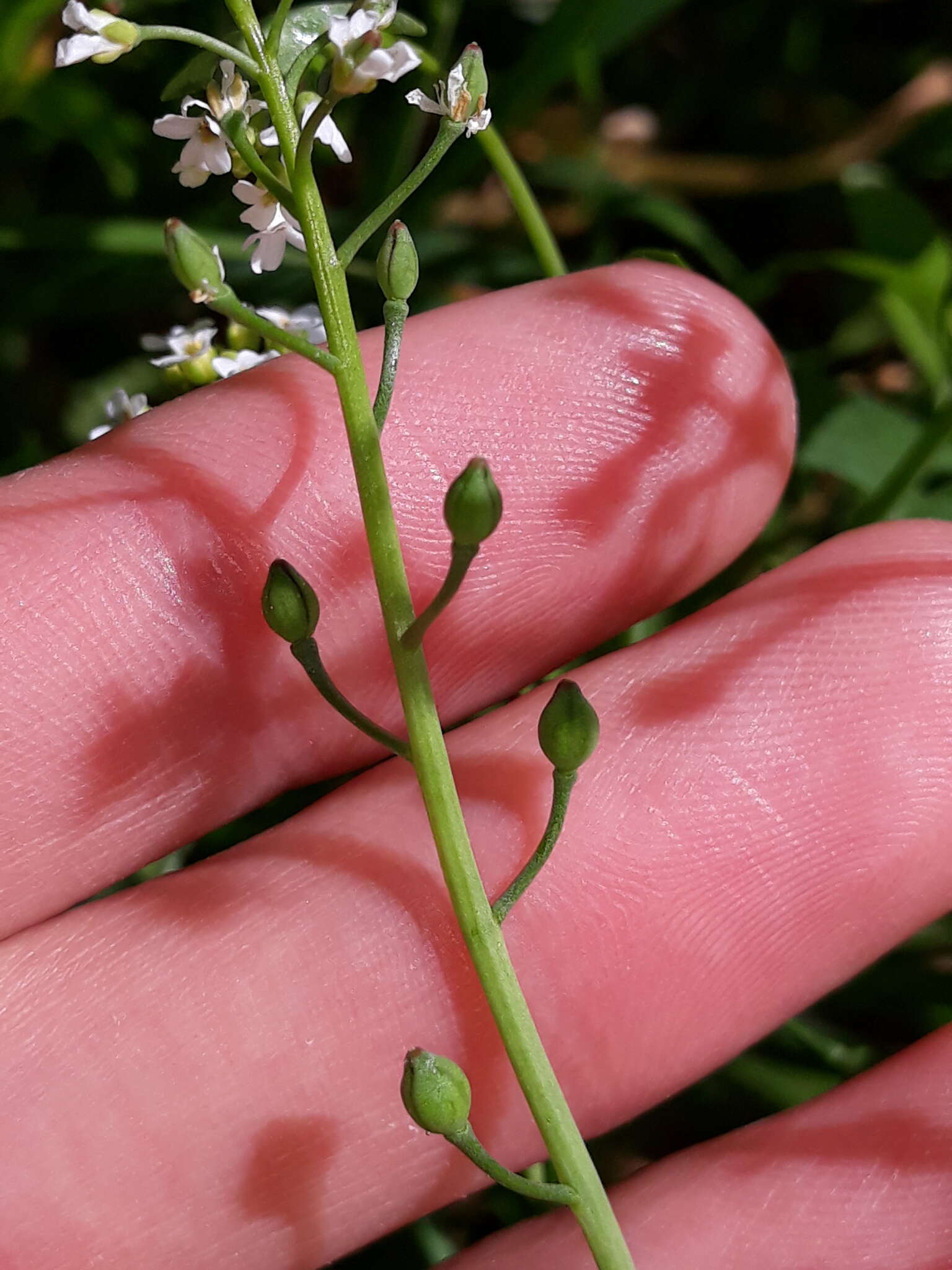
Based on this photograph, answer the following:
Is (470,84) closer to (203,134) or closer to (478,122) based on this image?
(478,122)

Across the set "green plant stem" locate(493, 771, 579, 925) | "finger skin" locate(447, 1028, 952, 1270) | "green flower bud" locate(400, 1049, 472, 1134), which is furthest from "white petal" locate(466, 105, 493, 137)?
"finger skin" locate(447, 1028, 952, 1270)

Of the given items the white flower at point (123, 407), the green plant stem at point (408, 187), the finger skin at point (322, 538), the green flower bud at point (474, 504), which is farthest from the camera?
the white flower at point (123, 407)

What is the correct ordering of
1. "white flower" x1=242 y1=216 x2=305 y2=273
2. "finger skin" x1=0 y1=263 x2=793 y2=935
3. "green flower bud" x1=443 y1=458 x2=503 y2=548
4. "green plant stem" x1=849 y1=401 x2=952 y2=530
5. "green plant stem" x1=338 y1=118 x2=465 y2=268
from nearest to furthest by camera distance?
"green flower bud" x1=443 y1=458 x2=503 y2=548 < "green plant stem" x1=338 y1=118 x2=465 y2=268 < "white flower" x1=242 y1=216 x2=305 y2=273 < "finger skin" x1=0 y1=263 x2=793 y2=935 < "green plant stem" x1=849 y1=401 x2=952 y2=530

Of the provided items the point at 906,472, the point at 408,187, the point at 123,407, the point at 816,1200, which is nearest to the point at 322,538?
the point at 123,407

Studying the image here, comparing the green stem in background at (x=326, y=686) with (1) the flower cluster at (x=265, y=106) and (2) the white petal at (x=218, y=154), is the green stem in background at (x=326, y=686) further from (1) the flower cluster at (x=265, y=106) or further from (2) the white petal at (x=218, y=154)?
(2) the white petal at (x=218, y=154)

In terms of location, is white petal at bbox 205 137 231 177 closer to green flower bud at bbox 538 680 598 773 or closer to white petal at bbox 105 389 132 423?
white petal at bbox 105 389 132 423

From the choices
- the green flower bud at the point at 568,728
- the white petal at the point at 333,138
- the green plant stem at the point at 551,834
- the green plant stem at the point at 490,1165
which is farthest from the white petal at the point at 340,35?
the green plant stem at the point at 490,1165

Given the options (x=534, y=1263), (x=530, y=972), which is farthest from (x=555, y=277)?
(x=534, y=1263)

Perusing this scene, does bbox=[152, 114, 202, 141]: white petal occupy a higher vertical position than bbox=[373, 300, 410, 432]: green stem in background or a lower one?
higher
